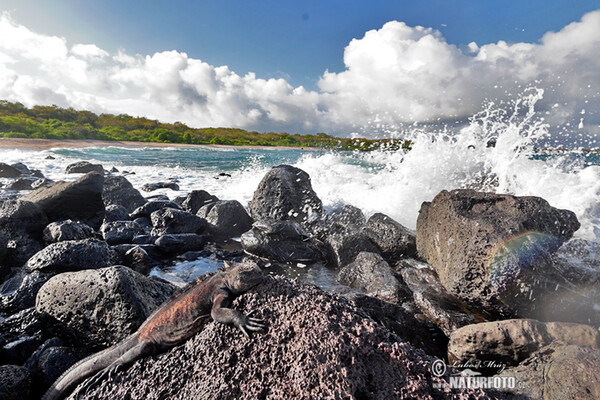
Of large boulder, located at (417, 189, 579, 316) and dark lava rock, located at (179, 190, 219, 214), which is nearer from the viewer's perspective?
large boulder, located at (417, 189, 579, 316)

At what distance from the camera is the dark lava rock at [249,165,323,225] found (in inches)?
311

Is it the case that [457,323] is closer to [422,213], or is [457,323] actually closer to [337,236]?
[422,213]

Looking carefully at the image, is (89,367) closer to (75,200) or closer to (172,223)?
(172,223)

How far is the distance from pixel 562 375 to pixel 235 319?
2487 millimetres

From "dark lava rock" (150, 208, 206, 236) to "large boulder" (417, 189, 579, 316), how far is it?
529cm

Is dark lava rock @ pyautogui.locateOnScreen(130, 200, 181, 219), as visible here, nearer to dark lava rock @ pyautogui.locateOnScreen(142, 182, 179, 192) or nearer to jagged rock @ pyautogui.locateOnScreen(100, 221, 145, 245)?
jagged rock @ pyautogui.locateOnScreen(100, 221, 145, 245)

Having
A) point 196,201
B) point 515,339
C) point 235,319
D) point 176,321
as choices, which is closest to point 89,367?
point 176,321

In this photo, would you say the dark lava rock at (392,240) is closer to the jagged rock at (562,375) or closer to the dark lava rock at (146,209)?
the jagged rock at (562,375)

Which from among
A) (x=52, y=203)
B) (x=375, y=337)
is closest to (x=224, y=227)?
(x=52, y=203)

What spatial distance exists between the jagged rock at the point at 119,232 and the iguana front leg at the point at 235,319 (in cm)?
548

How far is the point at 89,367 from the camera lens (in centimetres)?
206

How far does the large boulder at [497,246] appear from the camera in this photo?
12.6ft

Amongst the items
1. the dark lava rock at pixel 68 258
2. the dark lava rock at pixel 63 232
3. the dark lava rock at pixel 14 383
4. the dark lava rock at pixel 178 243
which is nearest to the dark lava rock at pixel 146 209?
the dark lava rock at pixel 178 243
